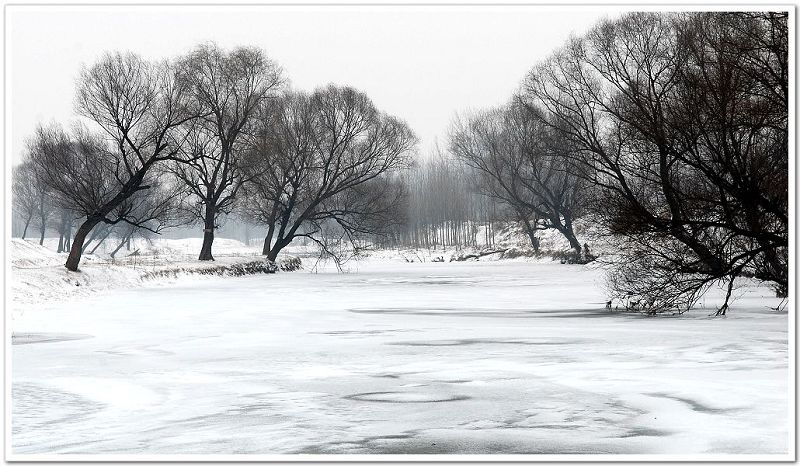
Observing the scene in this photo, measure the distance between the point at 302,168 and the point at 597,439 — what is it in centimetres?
3935

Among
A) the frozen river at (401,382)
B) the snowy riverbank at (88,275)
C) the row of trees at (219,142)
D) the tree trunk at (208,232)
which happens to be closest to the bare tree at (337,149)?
the row of trees at (219,142)

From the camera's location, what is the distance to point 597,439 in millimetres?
6848

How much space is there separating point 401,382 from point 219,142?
35.2 meters

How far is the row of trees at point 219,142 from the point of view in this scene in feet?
99.9

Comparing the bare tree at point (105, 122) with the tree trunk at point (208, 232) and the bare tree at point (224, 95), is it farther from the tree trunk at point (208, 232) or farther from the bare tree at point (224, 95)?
the tree trunk at point (208, 232)

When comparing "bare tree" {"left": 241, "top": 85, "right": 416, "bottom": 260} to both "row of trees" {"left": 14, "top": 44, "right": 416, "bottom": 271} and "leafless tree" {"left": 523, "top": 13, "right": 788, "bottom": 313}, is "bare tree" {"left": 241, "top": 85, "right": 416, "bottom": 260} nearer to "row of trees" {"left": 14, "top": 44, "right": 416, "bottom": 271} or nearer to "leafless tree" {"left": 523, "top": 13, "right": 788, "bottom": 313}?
"row of trees" {"left": 14, "top": 44, "right": 416, "bottom": 271}

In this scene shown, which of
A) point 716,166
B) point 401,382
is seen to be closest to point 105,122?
point 716,166

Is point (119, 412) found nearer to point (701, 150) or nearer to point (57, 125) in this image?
point (701, 150)

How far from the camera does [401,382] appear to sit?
32.5 ft

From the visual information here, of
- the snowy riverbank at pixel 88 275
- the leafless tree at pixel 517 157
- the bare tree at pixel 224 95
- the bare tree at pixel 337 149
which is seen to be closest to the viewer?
the snowy riverbank at pixel 88 275

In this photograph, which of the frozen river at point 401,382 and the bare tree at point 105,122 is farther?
the bare tree at point 105,122

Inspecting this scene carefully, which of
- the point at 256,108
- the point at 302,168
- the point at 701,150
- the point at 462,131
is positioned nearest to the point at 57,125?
the point at 256,108

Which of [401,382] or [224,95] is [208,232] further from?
[401,382]

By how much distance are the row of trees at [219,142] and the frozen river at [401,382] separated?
13.1 metres
